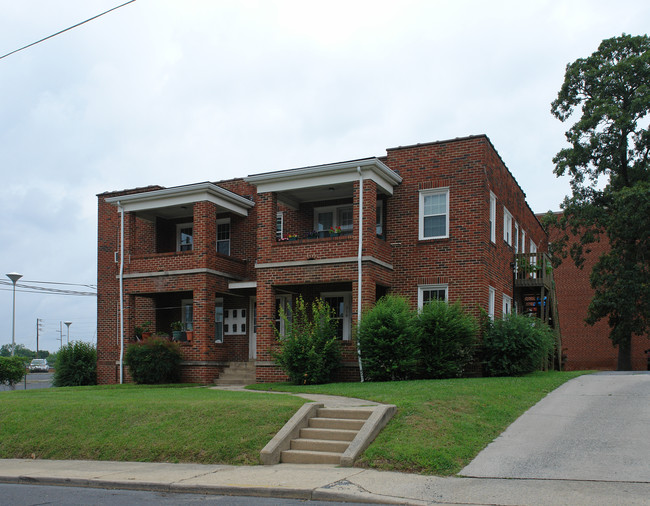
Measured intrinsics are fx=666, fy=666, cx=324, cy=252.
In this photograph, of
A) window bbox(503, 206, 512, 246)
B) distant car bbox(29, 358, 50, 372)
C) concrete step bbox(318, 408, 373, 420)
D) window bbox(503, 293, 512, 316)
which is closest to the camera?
concrete step bbox(318, 408, 373, 420)

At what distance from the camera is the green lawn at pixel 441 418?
973 centimetres

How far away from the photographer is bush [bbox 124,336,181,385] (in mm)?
21969

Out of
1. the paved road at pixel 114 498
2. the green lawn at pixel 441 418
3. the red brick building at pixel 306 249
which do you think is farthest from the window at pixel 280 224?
the paved road at pixel 114 498

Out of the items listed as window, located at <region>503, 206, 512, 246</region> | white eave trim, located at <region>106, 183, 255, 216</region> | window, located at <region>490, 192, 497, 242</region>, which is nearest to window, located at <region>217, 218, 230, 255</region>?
white eave trim, located at <region>106, 183, 255, 216</region>

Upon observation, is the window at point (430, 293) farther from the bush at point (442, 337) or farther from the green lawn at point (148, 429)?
the green lawn at point (148, 429)

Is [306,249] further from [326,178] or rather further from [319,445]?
[319,445]

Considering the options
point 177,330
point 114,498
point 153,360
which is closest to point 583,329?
point 177,330

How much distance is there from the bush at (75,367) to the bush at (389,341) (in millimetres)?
12547

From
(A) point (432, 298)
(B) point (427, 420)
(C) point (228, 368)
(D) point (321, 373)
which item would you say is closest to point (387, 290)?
(A) point (432, 298)

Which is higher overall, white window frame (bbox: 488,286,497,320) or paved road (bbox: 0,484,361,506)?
white window frame (bbox: 488,286,497,320)

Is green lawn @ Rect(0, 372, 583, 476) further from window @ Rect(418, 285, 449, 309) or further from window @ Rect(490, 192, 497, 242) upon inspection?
window @ Rect(490, 192, 497, 242)

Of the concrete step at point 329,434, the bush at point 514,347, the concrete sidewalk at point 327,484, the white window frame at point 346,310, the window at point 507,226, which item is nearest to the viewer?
the concrete sidewalk at point 327,484

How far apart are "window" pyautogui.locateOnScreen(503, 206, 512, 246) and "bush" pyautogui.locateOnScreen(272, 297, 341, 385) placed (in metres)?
8.32

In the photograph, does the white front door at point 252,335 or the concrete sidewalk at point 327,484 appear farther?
the white front door at point 252,335
